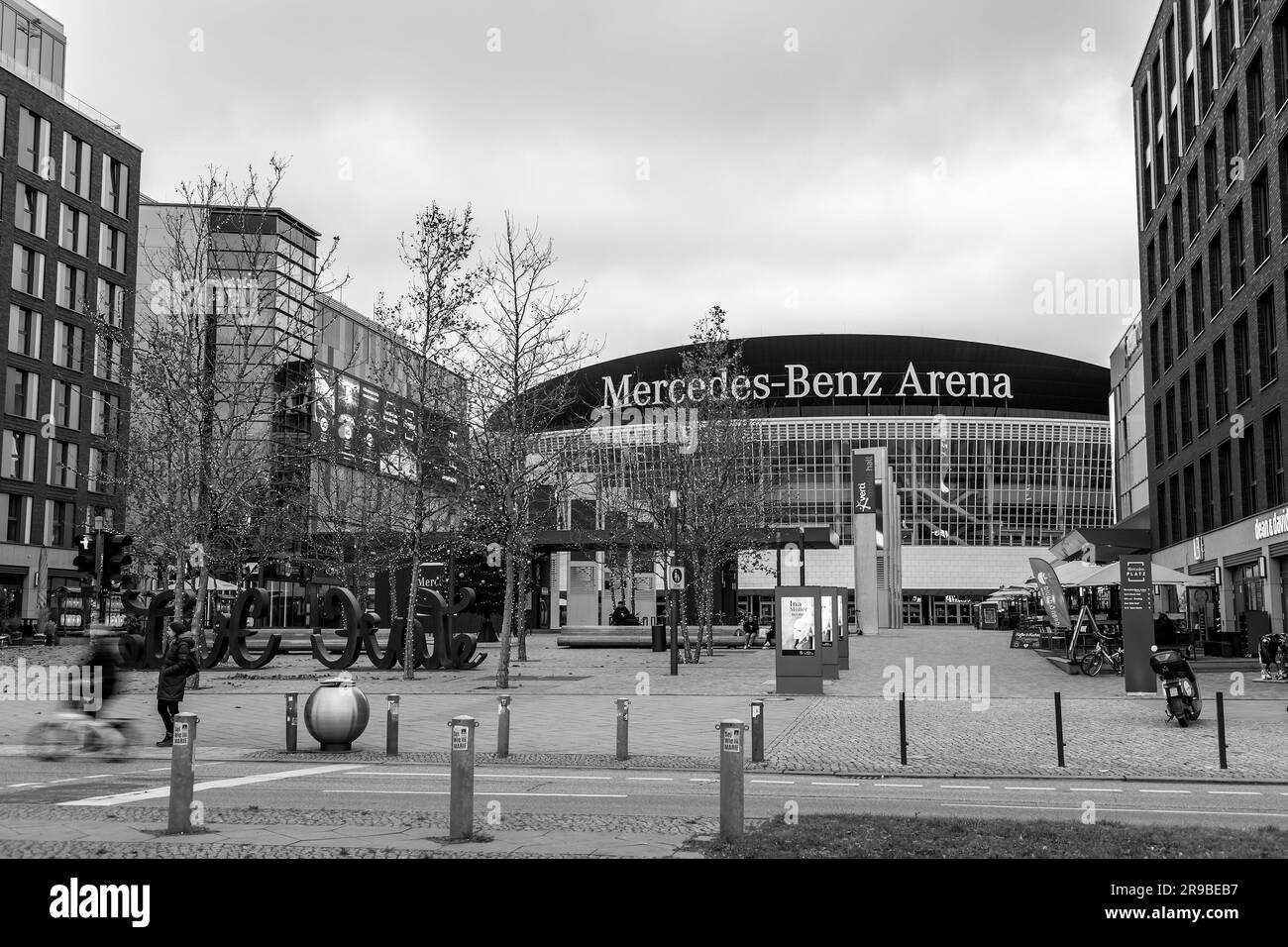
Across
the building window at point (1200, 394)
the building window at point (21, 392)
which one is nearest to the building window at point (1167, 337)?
the building window at point (1200, 394)

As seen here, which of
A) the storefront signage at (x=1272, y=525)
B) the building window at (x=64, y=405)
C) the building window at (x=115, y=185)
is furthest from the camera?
the building window at (x=115, y=185)

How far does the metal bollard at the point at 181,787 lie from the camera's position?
9.23 metres

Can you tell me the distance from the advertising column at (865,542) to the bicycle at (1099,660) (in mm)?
27291

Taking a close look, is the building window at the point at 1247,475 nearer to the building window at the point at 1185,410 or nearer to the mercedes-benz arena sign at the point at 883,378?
the building window at the point at 1185,410

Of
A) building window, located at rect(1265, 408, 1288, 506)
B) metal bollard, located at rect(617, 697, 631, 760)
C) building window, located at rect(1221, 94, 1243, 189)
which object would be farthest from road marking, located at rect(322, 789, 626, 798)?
building window, located at rect(1221, 94, 1243, 189)

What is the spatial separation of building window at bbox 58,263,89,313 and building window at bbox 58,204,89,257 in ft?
3.79

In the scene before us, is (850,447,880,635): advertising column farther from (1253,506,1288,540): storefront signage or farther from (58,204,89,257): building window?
(58,204,89,257): building window

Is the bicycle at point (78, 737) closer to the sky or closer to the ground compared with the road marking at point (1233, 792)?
closer to the sky

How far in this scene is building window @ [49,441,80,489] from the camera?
66.1 metres

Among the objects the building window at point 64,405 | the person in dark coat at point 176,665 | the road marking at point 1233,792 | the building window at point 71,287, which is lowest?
the road marking at point 1233,792

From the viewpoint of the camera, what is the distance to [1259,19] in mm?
36719

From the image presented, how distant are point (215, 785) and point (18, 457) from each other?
193 feet
